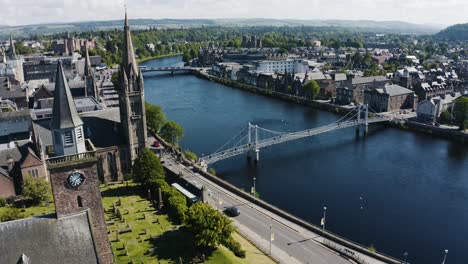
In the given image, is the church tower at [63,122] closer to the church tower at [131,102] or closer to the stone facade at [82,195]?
the stone facade at [82,195]

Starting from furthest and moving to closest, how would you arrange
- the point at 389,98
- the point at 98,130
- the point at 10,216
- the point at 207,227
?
the point at 389,98
the point at 98,130
the point at 10,216
the point at 207,227

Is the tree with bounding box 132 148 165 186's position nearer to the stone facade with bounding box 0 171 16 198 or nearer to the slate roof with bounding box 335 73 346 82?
the stone facade with bounding box 0 171 16 198

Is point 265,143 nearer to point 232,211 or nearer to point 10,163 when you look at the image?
point 232,211

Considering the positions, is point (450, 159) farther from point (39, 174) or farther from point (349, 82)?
point (39, 174)

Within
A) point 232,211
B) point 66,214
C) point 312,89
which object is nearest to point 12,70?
point 312,89

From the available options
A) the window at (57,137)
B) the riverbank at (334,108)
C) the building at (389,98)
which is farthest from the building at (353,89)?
the window at (57,137)

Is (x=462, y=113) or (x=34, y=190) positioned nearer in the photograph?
(x=34, y=190)

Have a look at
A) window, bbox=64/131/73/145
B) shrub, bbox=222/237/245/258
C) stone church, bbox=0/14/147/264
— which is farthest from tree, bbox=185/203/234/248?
window, bbox=64/131/73/145
